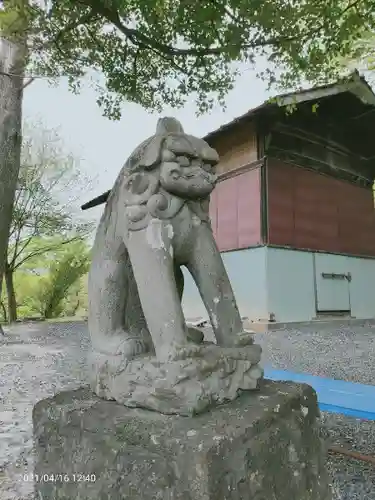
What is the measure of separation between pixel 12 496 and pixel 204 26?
154 inches

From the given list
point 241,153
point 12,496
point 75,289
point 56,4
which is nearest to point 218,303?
point 12,496

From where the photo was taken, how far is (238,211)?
7711 millimetres

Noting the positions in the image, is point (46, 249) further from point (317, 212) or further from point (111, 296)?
point (111, 296)


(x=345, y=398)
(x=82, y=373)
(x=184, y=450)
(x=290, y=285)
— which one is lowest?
(x=82, y=373)

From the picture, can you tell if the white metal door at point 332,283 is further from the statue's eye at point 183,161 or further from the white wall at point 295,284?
the statue's eye at point 183,161

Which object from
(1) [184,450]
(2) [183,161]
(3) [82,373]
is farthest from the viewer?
(3) [82,373]

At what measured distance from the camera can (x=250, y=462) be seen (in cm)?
97

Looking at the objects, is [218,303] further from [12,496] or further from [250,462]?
[12,496]

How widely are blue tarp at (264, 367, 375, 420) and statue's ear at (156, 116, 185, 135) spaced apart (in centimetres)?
146

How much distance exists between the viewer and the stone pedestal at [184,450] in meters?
0.92

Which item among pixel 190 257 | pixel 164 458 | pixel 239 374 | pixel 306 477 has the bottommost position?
pixel 306 477

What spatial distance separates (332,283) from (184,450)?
7.70 m

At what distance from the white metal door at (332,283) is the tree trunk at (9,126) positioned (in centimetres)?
563

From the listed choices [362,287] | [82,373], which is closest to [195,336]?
[82,373]
